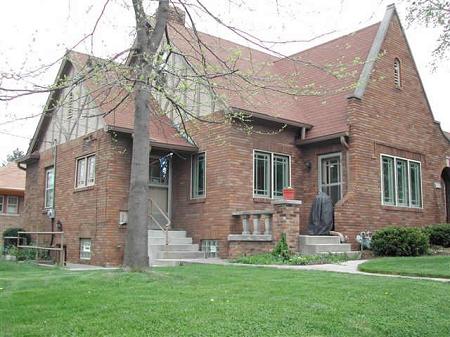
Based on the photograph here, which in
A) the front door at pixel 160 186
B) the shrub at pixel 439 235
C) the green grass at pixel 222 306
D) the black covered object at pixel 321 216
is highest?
the front door at pixel 160 186

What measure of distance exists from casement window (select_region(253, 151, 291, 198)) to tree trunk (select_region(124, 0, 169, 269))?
6529 mm

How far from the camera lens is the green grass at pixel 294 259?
1236 centimetres

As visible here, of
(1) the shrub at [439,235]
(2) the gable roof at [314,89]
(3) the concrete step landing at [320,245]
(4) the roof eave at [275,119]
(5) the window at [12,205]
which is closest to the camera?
(3) the concrete step landing at [320,245]

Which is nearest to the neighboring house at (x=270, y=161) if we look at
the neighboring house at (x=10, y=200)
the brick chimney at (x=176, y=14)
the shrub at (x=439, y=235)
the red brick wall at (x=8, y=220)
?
the brick chimney at (x=176, y=14)

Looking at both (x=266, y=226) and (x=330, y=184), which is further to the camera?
(x=330, y=184)

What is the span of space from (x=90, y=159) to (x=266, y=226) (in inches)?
260

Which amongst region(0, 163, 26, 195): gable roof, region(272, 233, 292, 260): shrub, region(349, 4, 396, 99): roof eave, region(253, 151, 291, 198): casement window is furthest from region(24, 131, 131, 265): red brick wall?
region(0, 163, 26, 195): gable roof

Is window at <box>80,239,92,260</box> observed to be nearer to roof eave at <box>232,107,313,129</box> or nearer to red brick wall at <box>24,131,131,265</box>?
red brick wall at <box>24,131,131,265</box>

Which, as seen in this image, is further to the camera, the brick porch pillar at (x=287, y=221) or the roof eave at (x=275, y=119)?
the roof eave at (x=275, y=119)

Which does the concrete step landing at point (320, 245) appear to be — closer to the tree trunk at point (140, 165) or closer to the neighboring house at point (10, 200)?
the tree trunk at point (140, 165)

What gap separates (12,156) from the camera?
76500mm

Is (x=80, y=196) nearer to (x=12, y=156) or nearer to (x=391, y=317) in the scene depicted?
(x=391, y=317)

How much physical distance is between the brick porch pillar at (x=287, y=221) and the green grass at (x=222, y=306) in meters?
4.24

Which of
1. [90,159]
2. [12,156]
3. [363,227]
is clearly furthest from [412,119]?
[12,156]
